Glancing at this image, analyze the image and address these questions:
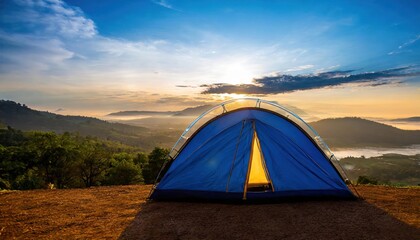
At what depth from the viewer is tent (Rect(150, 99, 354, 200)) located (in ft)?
23.6

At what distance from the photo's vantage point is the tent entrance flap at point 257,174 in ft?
24.5

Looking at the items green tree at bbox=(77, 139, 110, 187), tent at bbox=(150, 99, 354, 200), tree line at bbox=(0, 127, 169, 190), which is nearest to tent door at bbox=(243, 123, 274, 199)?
tent at bbox=(150, 99, 354, 200)

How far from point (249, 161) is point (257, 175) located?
1.18 meters

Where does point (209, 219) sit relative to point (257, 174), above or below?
below

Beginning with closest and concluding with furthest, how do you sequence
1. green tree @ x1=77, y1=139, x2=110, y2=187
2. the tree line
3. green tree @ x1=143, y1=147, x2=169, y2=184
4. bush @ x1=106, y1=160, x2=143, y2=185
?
the tree line
green tree @ x1=143, y1=147, x2=169, y2=184
bush @ x1=106, y1=160, x2=143, y2=185
green tree @ x1=77, y1=139, x2=110, y2=187

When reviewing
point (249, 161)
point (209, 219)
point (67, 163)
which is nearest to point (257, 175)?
point (249, 161)

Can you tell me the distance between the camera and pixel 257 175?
27.2 feet

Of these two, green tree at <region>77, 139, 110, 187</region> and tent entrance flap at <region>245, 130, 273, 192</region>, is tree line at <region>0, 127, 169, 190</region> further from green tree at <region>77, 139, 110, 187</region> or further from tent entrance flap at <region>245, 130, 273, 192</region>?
tent entrance flap at <region>245, 130, 273, 192</region>

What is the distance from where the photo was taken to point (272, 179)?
7242 mm

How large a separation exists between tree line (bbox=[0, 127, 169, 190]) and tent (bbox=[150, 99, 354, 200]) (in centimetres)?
2930

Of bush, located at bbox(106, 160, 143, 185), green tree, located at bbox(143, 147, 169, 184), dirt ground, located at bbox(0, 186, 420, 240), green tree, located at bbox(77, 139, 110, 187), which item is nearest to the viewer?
dirt ground, located at bbox(0, 186, 420, 240)

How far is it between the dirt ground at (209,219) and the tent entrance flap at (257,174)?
→ 27.4 inches

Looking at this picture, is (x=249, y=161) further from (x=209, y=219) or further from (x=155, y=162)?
(x=155, y=162)

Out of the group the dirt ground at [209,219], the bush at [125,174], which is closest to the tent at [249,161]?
the dirt ground at [209,219]
